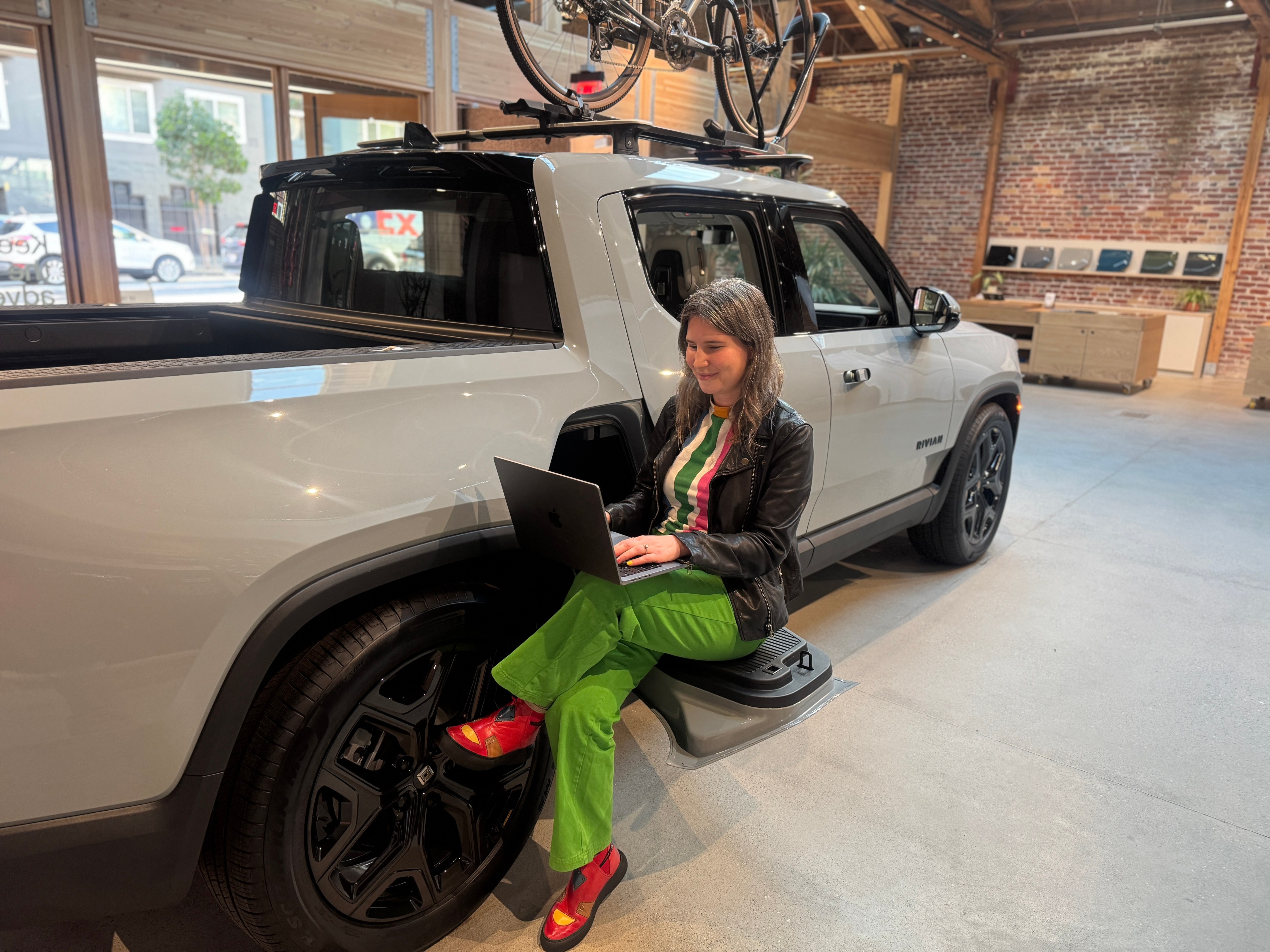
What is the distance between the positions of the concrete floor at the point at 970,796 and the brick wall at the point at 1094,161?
939 centimetres

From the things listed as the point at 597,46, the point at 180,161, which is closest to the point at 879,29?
the point at 180,161

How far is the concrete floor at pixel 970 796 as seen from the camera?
1975 mm

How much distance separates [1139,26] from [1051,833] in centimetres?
1279

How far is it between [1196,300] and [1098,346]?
7.77 feet

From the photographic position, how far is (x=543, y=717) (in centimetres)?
189

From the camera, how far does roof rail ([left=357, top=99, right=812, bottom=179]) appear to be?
2.52m

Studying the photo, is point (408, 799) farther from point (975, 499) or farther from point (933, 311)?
point (975, 499)

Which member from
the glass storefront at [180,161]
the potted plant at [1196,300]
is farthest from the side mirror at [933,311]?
the potted plant at [1196,300]

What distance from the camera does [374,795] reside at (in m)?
1.70

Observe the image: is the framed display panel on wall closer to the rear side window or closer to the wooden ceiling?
the wooden ceiling

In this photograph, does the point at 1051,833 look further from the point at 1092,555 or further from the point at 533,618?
the point at 1092,555

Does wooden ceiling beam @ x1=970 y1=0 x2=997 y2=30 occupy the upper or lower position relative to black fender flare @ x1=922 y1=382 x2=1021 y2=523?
upper

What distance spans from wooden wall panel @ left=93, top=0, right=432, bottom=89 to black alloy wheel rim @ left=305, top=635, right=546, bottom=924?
577 centimetres

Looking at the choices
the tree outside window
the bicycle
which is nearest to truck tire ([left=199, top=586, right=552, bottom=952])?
the bicycle
